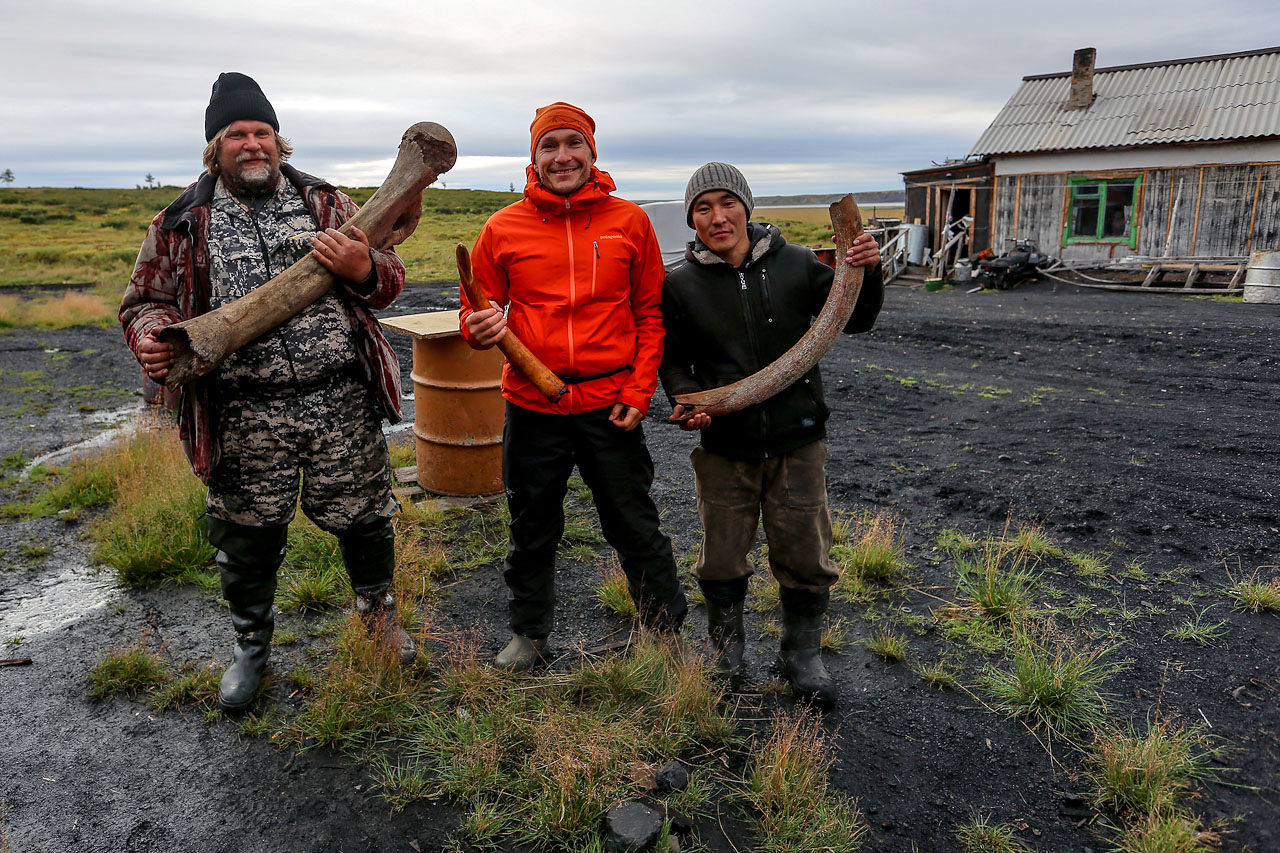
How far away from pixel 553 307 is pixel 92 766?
96.6 inches

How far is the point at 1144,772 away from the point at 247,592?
3405 millimetres

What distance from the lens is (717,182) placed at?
297 cm

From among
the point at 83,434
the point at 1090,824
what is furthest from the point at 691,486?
the point at 83,434

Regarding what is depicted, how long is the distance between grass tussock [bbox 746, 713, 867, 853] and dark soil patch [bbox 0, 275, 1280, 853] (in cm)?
9

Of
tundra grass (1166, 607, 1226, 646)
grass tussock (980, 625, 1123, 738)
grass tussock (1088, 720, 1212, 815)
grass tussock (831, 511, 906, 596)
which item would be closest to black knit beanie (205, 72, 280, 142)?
grass tussock (831, 511, 906, 596)

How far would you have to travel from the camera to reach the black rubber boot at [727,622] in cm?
337

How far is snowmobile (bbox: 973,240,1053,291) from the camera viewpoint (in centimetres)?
1819

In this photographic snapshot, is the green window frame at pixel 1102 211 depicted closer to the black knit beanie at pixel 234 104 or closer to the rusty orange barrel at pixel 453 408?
the rusty orange barrel at pixel 453 408

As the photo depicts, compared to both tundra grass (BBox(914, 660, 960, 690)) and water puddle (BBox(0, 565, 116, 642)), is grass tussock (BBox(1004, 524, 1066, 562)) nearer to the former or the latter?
tundra grass (BBox(914, 660, 960, 690))

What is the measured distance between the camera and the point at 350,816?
8.75 ft

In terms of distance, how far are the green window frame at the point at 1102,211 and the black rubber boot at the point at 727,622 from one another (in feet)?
62.3

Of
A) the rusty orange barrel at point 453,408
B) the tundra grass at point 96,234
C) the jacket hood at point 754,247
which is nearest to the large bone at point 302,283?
the jacket hood at point 754,247

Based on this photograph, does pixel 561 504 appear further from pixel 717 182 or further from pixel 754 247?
pixel 717 182

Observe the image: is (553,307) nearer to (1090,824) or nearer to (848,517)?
(1090,824)
